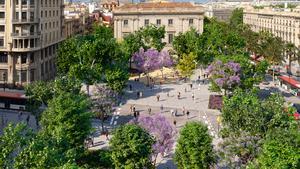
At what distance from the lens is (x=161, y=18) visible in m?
117

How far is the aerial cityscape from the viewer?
114 feet

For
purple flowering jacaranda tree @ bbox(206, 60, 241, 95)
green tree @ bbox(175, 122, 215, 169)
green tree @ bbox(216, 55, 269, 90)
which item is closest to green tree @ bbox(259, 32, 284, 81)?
green tree @ bbox(216, 55, 269, 90)

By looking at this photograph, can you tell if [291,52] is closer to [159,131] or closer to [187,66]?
[187,66]

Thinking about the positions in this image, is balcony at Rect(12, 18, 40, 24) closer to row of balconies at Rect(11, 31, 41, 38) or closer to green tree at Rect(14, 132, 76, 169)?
row of balconies at Rect(11, 31, 41, 38)

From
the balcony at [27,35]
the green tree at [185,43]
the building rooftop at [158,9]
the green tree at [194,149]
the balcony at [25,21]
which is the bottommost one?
the green tree at [194,149]

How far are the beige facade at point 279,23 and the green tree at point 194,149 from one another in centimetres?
9056

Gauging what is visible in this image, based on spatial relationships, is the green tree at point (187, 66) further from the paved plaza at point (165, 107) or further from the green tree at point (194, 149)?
the green tree at point (194, 149)

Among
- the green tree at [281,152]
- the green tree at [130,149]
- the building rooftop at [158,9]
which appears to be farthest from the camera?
the building rooftop at [158,9]

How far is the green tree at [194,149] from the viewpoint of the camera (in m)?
35.9

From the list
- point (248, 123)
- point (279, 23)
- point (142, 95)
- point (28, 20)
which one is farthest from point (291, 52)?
point (248, 123)

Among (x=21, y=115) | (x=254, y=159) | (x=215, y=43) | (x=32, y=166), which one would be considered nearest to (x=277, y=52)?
(x=215, y=43)

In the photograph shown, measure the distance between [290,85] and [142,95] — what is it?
2621cm

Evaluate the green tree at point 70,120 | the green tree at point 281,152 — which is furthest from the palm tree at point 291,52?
the green tree at point 281,152

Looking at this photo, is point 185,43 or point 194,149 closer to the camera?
point 194,149
